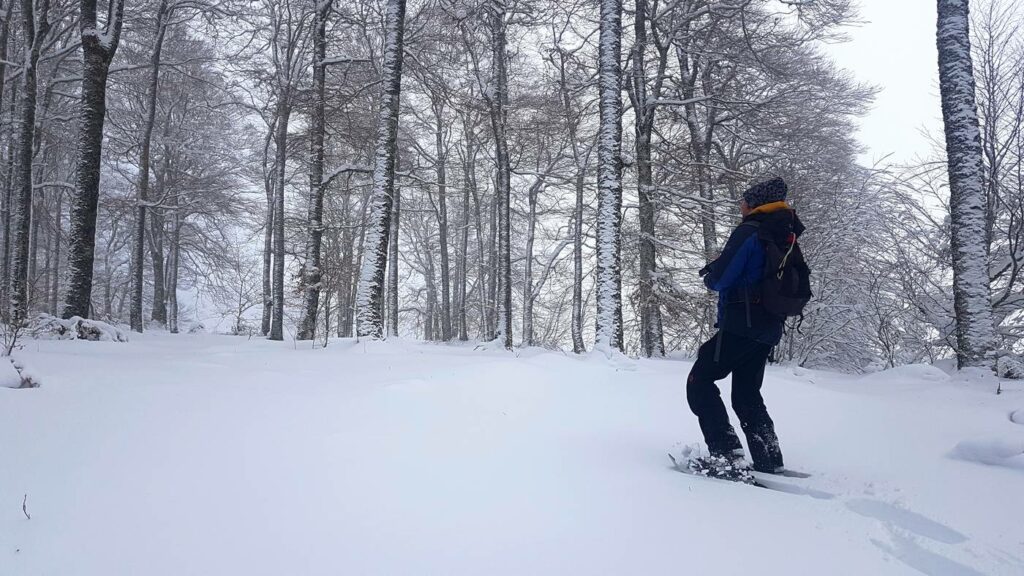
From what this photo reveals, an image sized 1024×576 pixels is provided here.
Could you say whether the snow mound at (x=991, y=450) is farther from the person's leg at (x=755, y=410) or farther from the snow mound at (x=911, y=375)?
the snow mound at (x=911, y=375)

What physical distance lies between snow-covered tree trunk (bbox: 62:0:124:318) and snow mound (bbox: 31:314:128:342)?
641 millimetres

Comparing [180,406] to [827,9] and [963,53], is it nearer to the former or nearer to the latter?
[963,53]

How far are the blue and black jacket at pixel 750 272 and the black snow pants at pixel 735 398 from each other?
0.29 ft

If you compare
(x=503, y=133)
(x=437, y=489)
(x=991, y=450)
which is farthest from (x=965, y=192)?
(x=503, y=133)

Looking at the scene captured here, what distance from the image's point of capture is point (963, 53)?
6.20 metres

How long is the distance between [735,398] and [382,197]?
22.3 ft

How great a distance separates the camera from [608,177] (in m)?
7.70

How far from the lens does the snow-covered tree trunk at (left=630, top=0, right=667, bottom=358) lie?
958cm

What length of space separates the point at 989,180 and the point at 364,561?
10564 millimetres

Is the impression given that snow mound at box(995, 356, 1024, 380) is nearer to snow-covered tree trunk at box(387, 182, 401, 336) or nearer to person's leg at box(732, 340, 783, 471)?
person's leg at box(732, 340, 783, 471)

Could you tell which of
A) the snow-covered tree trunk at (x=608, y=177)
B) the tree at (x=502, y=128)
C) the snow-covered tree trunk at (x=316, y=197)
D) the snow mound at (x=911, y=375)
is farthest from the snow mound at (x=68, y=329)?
the snow mound at (x=911, y=375)

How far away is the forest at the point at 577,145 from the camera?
7.66m

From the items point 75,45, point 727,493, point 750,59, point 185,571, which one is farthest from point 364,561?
point 75,45

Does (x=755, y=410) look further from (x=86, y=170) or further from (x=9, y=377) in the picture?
(x=86, y=170)
